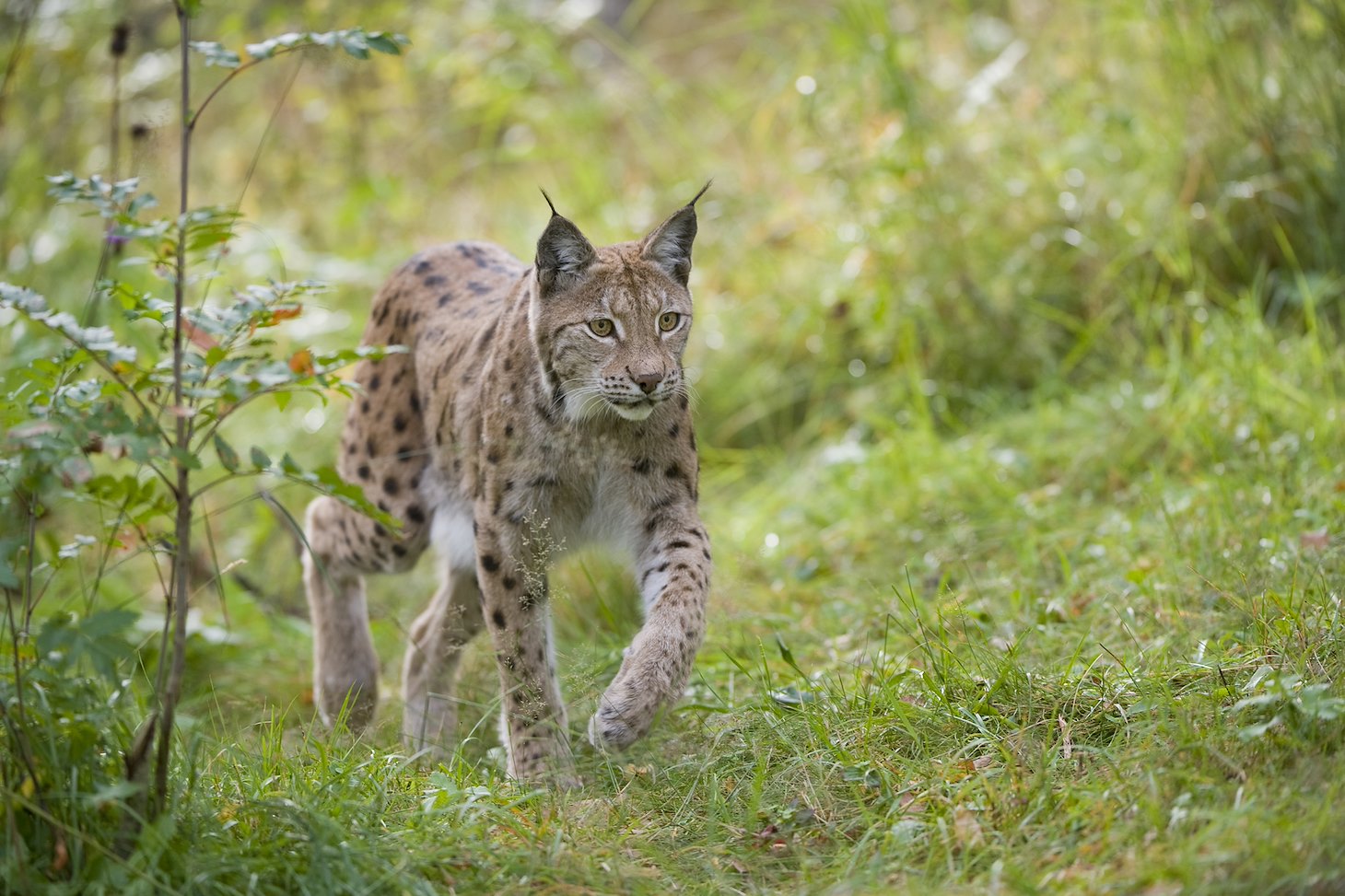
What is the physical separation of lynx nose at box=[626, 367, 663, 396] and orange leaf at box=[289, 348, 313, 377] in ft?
3.60

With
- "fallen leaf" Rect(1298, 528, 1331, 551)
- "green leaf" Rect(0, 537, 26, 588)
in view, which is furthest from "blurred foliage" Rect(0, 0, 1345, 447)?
"green leaf" Rect(0, 537, 26, 588)

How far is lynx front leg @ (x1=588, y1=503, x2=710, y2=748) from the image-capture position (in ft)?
11.8

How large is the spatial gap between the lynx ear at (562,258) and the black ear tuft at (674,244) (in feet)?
0.65

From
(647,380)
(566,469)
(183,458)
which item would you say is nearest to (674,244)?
(647,380)

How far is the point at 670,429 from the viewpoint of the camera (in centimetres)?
429

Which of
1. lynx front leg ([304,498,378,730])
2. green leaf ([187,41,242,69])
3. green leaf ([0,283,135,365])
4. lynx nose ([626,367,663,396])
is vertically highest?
green leaf ([187,41,242,69])

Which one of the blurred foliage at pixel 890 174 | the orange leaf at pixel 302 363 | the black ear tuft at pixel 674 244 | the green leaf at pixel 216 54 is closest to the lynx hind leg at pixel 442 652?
the black ear tuft at pixel 674 244

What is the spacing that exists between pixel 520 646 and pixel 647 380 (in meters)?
0.94

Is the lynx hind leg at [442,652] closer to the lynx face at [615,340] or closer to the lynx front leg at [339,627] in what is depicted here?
the lynx front leg at [339,627]

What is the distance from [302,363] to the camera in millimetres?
3066

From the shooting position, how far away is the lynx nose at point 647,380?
156 inches

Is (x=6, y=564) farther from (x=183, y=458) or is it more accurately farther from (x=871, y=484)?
(x=871, y=484)

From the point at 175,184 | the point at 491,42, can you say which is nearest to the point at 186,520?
the point at 491,42

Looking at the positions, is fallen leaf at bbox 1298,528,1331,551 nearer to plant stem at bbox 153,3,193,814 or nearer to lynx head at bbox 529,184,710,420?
lynx head at bbox 529,184,710,420
